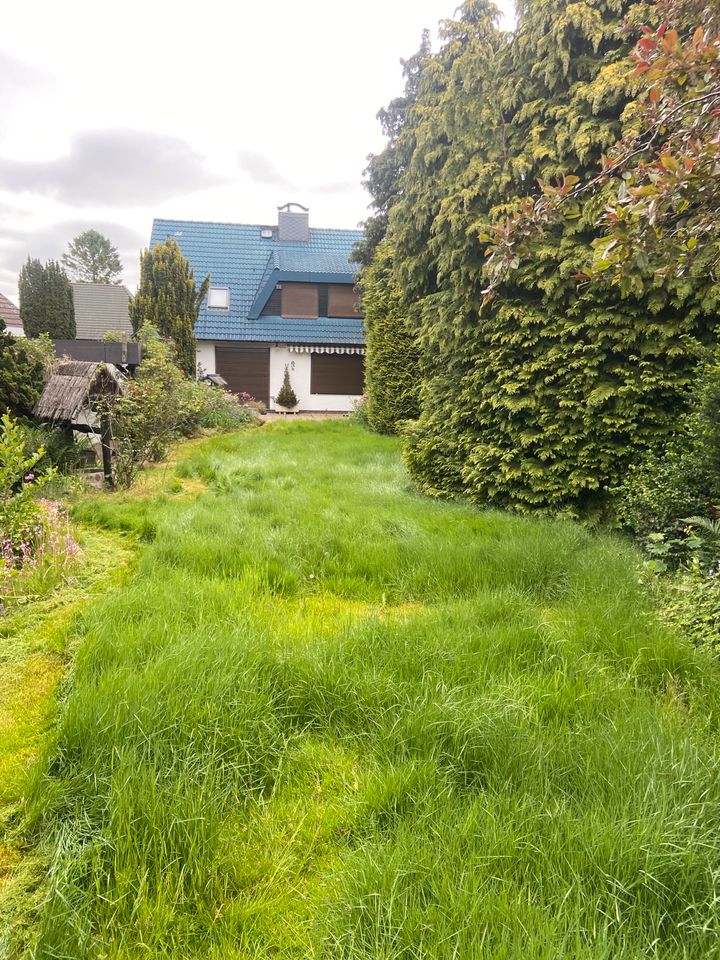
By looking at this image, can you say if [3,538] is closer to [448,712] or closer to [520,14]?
[448,712]

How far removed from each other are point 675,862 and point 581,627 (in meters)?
1.60

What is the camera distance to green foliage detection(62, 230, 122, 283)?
202ft

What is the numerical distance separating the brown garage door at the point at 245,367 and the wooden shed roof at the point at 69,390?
48.1 ft

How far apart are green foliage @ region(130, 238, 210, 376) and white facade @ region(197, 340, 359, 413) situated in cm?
608

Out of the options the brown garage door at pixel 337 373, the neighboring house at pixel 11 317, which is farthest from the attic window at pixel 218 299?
the neighboring house at pixel 11 317

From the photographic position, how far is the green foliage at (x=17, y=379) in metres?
5.73

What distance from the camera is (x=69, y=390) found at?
6367 mm

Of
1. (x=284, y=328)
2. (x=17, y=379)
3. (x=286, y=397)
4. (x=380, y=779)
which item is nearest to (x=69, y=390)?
(x=17, y=379)

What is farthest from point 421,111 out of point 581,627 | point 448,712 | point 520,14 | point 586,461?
point 448,712

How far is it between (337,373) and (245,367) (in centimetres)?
392

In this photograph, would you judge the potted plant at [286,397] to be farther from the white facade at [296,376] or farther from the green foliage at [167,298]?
the green foliage at [167,298]

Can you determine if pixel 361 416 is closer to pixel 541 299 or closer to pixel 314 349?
pixel 314 349

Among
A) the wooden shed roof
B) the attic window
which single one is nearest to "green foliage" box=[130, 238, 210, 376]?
the attic window

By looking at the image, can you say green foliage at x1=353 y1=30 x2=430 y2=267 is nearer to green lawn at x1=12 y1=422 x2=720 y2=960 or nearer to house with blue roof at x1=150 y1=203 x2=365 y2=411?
house with blue roof at x1=150 y1=203 x2=365 y2=411
